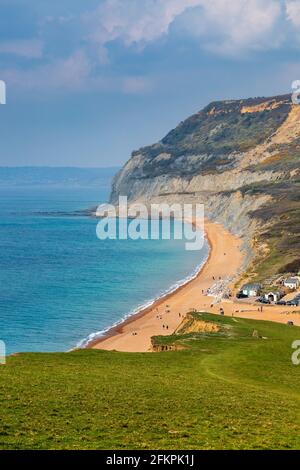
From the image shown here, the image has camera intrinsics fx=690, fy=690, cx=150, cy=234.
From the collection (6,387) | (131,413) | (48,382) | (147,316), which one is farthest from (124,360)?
(147,316)

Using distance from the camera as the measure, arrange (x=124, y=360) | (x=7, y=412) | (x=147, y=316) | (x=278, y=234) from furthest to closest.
Result: (x=278, y=234) → (x=147, y=316) → (x=124, y=360) → (x=7, y=412)

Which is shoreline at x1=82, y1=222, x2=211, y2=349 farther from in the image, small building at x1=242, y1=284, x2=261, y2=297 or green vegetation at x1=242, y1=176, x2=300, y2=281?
small building at x1=242, y1=284, x2=261, y2=297

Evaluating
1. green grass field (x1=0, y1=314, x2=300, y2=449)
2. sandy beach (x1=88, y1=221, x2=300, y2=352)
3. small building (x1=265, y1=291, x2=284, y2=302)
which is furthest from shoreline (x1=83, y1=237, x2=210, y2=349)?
green grass field (x1=0, y1=314, x2=300, y2=449)

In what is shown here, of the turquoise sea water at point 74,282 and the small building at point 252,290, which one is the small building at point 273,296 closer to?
the small building at point 252,290

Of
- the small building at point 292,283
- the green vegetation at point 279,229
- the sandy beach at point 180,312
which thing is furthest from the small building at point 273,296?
the green vegetation at point 279,229
